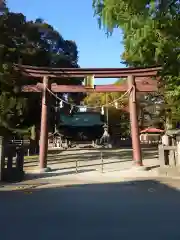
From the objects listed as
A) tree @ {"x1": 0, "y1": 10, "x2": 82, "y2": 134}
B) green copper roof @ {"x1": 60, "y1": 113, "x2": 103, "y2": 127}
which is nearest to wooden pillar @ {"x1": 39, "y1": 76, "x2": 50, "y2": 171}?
tree @ {"x1": 0, "y1": 10, "x2": 82, "y2": 134}

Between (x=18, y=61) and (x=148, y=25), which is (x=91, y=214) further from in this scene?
(x=18, y=61)

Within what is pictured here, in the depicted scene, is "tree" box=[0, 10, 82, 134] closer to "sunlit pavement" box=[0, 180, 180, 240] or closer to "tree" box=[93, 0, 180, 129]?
"sunlit pavement" box=[0, 180, 180, 240]

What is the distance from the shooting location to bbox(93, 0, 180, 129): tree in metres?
8.48

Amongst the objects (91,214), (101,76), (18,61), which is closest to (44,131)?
(101,76)

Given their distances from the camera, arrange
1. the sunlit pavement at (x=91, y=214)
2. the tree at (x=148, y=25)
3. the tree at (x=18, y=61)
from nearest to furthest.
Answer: the sunlit pavement at (x=91, y=214) < the tree at (x=148, y=25) < the tree at (x=18, y=61)

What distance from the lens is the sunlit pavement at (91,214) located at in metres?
6.22

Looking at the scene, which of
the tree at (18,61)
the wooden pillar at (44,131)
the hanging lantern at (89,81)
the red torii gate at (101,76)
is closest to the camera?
the wooden pillar at (44,131)

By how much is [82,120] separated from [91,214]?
4145 cm

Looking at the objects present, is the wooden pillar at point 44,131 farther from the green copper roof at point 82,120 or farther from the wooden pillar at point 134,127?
the green copper roof at point 82,120

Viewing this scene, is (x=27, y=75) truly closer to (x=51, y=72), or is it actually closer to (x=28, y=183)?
(x=51, y=72)

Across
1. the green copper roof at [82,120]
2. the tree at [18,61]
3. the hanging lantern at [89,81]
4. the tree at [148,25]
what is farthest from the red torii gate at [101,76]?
the green copper roof at [82,120]

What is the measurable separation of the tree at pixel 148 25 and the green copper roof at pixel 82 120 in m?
37.3

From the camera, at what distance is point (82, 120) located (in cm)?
4938

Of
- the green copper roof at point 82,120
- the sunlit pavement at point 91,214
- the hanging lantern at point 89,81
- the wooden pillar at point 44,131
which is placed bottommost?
the sunlit pavement at point 91,214
